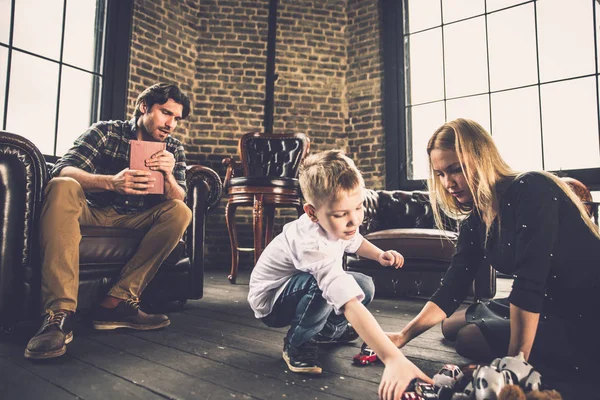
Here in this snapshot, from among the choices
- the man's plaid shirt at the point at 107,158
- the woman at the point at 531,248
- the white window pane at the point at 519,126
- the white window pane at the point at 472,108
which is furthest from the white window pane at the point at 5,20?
the white window pane at the point at 519,126

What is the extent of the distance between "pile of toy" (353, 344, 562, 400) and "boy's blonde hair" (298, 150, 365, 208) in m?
0.53

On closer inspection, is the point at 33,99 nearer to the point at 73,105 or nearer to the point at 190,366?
the point at 73,105

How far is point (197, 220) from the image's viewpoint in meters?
2.38

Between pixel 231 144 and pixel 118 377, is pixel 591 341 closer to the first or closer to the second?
pixel 118 377

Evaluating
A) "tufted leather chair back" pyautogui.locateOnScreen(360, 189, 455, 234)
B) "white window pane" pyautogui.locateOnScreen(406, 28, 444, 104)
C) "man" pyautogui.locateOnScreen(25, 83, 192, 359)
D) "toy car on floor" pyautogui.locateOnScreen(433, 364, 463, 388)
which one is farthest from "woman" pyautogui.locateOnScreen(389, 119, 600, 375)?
"white window pane" pyautogui.locateOnScreen(406, 28, 444, 104)

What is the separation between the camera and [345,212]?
47.3 inches

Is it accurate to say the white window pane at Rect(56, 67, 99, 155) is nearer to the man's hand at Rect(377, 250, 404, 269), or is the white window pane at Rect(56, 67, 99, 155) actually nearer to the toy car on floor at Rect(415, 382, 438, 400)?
the man's hand at Rect(377, 250, 404, 269)

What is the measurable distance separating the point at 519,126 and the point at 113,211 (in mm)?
3634

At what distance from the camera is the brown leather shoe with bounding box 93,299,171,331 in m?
1.80

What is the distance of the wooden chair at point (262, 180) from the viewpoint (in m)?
3.27

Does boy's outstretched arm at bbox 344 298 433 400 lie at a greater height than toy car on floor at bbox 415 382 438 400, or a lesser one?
greater

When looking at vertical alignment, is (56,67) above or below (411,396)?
above

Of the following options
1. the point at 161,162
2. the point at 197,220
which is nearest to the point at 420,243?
the point at 197,220

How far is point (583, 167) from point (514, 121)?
2.37ft
